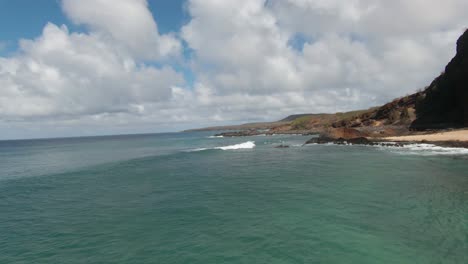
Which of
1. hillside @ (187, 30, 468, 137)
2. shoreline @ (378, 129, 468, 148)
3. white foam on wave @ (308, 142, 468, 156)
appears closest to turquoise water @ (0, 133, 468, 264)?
white foam on wave @ (308, 142, 468, 156)

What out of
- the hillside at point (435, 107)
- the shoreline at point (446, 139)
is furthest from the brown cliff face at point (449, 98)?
the shoreline at point (446, 139)

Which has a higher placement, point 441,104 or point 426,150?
point 441,104

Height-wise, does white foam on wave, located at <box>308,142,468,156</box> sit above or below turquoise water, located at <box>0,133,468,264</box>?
above

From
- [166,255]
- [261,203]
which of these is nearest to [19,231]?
[166,255]

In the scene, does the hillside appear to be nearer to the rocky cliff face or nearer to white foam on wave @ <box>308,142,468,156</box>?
the rocky cliff face

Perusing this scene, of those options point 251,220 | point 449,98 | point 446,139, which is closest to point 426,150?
point 446,139

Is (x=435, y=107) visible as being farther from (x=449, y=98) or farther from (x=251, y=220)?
(x=251, y=220)

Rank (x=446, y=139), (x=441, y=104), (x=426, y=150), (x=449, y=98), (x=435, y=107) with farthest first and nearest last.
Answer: (x=435, y=107) → (x=441, y=104) → (x=449, y=98) → (x=446, y=139) → (x=426, y=150)

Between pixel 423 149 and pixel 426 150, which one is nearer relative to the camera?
pixel 426 150

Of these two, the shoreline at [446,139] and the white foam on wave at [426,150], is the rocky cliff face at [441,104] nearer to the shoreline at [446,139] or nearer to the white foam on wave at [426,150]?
the shoreline at [446,139]

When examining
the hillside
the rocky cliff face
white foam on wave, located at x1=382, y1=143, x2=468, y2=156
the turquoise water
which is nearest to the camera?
the turquoise water
